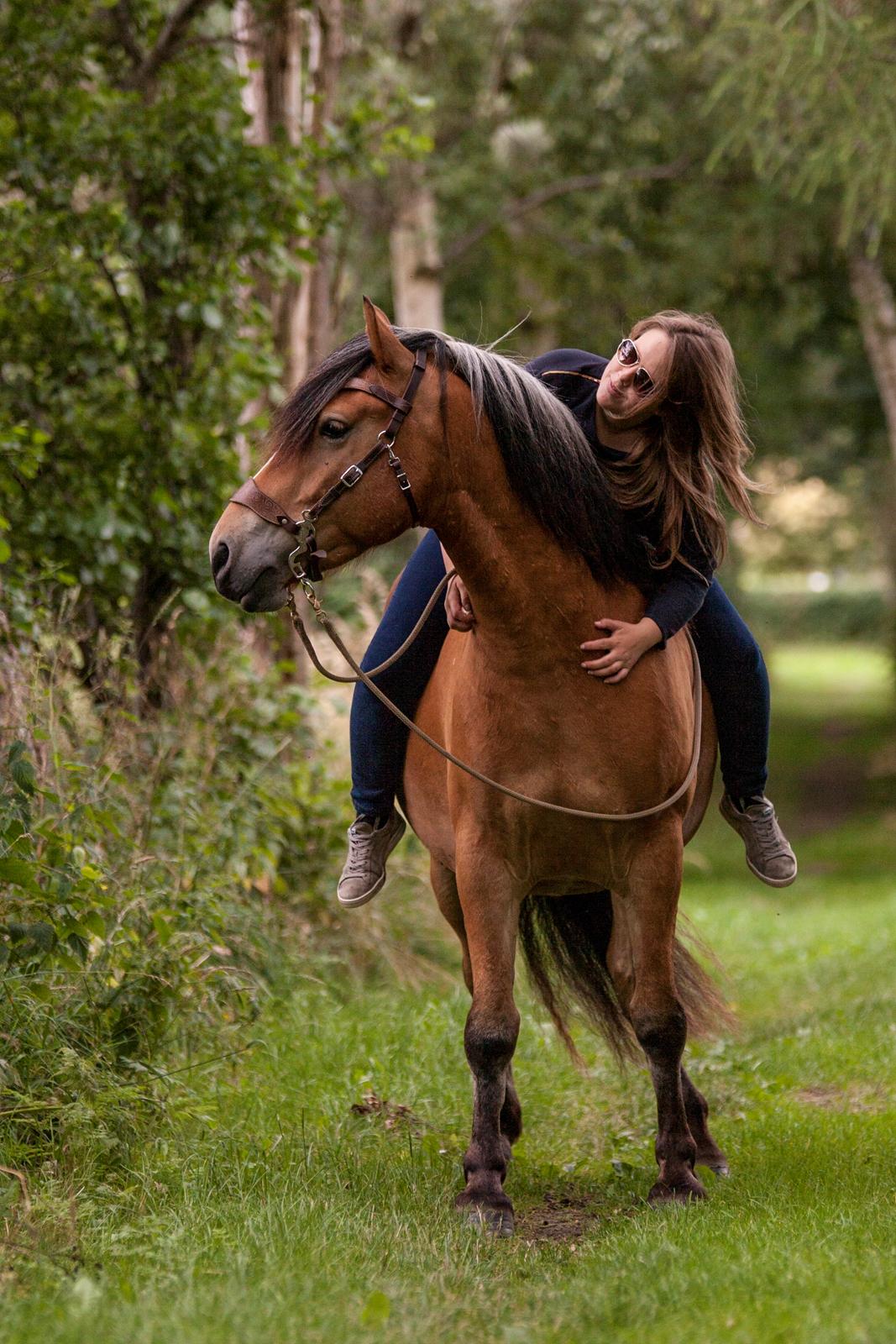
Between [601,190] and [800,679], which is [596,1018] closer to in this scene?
[601,190]

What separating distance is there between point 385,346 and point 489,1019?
76.6 inches

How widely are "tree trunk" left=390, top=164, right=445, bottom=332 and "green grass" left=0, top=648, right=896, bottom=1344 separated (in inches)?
339

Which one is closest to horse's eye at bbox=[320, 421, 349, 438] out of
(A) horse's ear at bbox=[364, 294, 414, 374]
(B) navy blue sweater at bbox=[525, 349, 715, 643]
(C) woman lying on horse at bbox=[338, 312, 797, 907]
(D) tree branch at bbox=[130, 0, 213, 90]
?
(A) horse's ear at bbox=[364, 294, 414, 374]

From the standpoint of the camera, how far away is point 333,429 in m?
3.61

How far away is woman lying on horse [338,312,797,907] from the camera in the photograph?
4.08 meters

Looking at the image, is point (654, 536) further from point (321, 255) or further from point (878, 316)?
point (878, 316)

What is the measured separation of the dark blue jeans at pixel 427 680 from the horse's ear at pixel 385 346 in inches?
45.8

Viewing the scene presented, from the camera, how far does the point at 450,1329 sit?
3.12m

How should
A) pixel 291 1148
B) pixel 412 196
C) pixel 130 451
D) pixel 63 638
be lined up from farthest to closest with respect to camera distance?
pixel 412 196 → pixel 130 451 → pixel 63 638 → pixel 291 1148

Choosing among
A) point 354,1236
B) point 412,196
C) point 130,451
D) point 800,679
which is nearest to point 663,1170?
point 354,1236

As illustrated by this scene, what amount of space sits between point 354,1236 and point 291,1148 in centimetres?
82

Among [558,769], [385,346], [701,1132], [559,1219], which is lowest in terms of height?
[701,1132]

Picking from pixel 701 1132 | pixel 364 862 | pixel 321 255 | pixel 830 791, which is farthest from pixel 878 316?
pixel 701 1132

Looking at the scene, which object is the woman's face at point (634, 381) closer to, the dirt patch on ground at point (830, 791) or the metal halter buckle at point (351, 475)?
the metal halter buckle at point (351, 475)
